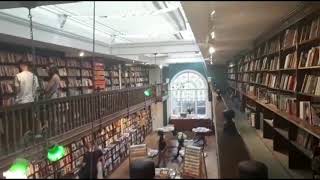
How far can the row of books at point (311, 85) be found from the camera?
350 centimetres

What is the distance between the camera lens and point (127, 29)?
9.20 metres

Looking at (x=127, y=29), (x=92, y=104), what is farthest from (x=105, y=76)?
(x=92, y=104)

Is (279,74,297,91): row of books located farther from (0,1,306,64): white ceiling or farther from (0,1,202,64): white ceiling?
(0,1,202,64): white ceiling

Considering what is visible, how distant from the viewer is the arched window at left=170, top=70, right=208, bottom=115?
19.6m

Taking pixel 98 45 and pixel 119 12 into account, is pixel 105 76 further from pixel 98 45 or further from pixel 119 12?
pixel 119 12

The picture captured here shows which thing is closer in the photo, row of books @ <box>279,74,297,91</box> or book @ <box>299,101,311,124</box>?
book @ <box>299,101,311,124</box>

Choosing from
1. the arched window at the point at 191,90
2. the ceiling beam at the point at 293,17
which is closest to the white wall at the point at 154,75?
the arched window at the point at 191,90

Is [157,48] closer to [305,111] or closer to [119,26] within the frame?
[119,26]

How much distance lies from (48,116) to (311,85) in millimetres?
3919

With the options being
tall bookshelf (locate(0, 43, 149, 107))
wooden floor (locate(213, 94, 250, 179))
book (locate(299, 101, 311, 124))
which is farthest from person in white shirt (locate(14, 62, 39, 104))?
book (locate(299, 101, 311, 124))

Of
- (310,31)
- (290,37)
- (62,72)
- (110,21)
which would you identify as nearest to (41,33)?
(62,72)

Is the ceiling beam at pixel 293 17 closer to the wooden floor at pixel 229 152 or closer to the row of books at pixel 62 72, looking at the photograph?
the wooden floor at pixel 229 152

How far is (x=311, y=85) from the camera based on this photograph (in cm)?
367

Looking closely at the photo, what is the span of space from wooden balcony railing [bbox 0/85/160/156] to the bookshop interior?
0.7 inches
